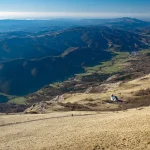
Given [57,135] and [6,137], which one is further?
[6,137]

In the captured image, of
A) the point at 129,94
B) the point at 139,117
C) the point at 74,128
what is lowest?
the point at 129,94

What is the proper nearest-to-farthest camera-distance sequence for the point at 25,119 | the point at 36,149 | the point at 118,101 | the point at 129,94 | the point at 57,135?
the point at 36,149 < the point at 57,135 < the point at 25,119 < the point at 118,101 < the point at 129,94

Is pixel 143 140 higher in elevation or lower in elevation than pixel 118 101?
higher

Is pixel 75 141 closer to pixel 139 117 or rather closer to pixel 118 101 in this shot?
pixel 139 117

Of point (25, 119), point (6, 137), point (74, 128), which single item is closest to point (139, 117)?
point (74, 128)

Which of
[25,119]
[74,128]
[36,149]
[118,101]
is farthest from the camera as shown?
[118,101]

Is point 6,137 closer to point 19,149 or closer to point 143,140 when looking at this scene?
point 19,149

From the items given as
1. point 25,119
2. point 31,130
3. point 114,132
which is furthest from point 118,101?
point 114,132

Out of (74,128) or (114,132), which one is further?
(74,128)

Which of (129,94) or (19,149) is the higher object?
(19,149)
